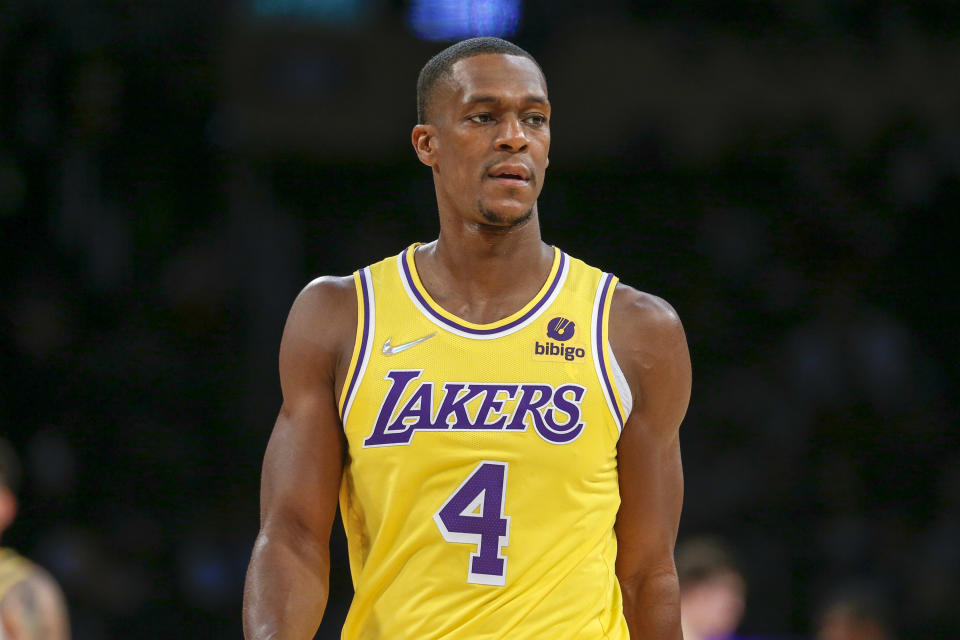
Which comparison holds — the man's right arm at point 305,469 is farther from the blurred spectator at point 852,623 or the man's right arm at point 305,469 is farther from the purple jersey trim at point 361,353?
A: the blurred spectator at point 852,623

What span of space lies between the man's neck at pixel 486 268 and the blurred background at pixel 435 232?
18.8 feet

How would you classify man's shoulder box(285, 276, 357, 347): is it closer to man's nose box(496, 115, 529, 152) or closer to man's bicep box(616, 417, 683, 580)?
man's nose box(496, 115, 529, 152)

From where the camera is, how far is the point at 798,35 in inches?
419

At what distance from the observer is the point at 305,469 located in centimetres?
298

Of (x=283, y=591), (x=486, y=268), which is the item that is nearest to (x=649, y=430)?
(x=486, y=268)

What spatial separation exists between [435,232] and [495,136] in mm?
6793

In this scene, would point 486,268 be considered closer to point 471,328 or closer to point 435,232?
point 471,328

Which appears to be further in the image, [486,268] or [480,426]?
[486,268]

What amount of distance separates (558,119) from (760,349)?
268 centimetres

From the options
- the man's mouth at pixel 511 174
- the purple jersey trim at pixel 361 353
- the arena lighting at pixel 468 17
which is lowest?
the purple jersey trim at pixel 361 353

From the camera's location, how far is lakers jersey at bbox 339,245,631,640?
2834mm

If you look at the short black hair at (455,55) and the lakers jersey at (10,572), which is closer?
the short black hair at (455,55)

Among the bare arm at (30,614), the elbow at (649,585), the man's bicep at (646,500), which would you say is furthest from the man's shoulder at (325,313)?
the bare arm at (30,614)

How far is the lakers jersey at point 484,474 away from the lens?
283cm
